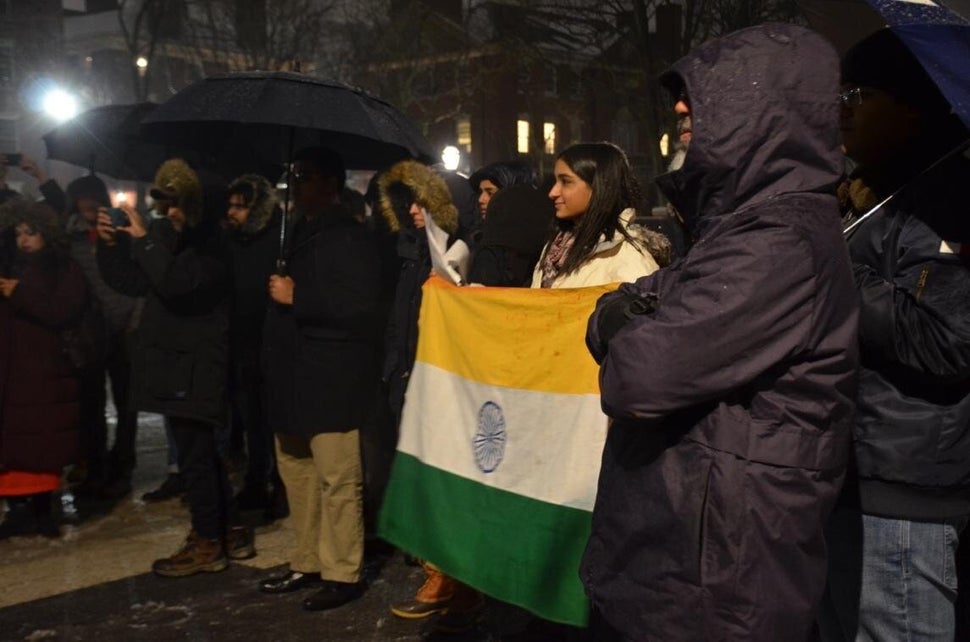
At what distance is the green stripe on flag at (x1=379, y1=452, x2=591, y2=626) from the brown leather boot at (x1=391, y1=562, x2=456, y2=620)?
1.74 feet

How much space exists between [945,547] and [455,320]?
2.40 meters

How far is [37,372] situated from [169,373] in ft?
4.04

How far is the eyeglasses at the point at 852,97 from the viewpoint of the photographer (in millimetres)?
2979

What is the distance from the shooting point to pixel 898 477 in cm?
279

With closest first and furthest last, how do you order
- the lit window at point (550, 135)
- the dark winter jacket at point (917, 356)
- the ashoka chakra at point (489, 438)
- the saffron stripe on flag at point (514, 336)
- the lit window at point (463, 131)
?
1. the dark winter jacket at point (917, 356)
2. the saffron stripe on flag at point (514, 336)
3. the ashoka chakra at point (489, 438)
4. the lit window at point (550, 135)
5. the lit window at point (463, 131)

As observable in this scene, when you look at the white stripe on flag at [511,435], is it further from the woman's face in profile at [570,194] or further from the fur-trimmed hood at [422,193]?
the fur-trimmed hood at [422,193]

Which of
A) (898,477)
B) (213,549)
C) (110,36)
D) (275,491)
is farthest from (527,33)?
(110,36)

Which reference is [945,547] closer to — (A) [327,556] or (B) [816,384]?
(B) [816,384]

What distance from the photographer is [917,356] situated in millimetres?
2686

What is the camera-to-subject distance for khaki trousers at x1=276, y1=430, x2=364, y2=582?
5.29 m

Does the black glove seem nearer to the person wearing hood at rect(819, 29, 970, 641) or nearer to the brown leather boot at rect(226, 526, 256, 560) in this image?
the person wearing hood at rect(819, 29, 970, 641)

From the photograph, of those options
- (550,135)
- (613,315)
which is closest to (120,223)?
(613,315)

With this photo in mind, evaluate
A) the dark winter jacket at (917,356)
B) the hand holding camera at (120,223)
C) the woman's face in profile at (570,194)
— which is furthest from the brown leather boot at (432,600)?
the dark winter jacket at (917,356)

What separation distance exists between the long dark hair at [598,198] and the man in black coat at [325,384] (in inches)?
54.4
